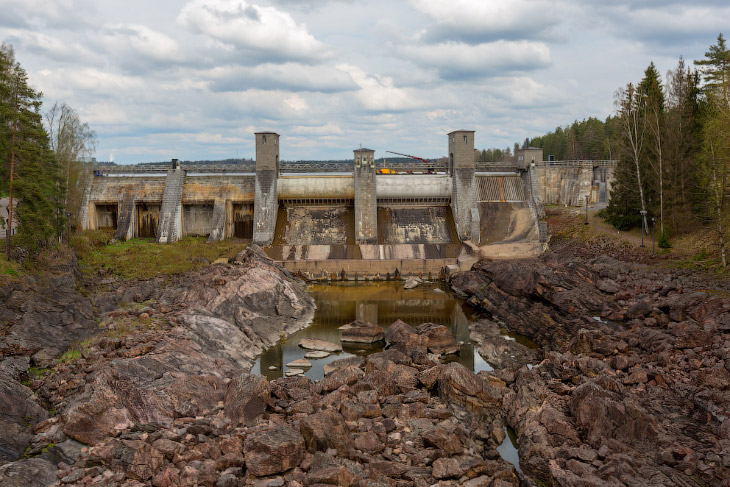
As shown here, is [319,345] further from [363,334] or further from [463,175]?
[463,175]

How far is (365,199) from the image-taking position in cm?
4225

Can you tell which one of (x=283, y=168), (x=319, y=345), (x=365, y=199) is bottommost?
(x=319, y=345)

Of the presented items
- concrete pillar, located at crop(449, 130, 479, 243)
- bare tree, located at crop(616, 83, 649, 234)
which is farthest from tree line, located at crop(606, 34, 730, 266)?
concrete pillar, located at crop(449, 130, 479, 243)

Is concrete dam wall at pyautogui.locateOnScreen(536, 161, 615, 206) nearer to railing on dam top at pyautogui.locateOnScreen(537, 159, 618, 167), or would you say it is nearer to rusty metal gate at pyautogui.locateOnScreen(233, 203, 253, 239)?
railing on dam top at pyautogui.locateOnScreen(537, 159, 618, 167)

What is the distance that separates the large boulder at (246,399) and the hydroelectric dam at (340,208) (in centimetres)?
2212

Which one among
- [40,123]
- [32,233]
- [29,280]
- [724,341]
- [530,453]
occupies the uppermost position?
[40,123]

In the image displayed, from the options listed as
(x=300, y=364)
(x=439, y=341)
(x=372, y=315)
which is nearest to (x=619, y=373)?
(x=439, y=341)

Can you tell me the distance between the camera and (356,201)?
42.2 metres

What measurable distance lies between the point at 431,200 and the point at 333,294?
1337cm

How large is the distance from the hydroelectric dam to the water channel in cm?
333

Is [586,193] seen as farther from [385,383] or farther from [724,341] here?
[385,383]

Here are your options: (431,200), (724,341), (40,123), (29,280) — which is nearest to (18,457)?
(29,280)

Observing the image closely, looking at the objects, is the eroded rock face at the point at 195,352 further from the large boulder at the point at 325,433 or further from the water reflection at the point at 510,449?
the water reflection at the point at 510,449

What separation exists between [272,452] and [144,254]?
87.6ft
